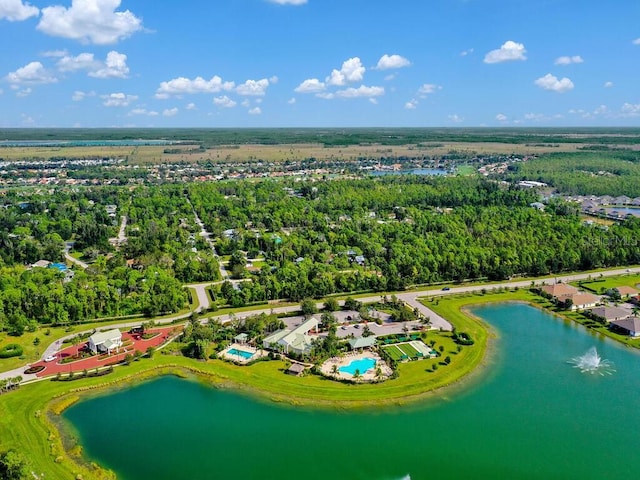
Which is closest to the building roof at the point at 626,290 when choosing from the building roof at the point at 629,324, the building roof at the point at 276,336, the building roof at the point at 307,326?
the building roof at the point at 629,324

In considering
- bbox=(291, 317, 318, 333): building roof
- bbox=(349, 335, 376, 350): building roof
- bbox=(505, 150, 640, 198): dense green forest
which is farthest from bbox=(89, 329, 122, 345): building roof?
bbox=(505, 150, 640, 198): dense green forest

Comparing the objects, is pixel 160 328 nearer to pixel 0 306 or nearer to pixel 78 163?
pixel 0 306

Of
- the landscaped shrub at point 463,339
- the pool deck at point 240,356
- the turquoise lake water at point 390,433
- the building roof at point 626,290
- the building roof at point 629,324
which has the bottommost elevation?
the turquoise lake water at point 390,433

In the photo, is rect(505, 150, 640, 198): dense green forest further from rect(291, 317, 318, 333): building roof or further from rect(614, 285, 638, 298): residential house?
rect(291, 317, 318, 333): building roof

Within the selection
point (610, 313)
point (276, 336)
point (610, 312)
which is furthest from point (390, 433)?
point (610, 312)

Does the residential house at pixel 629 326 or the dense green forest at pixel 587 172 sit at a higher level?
the dense green forest at pixel 587 172

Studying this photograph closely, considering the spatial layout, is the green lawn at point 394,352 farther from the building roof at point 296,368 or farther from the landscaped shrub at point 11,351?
the landscaped shrub at point 11,351
